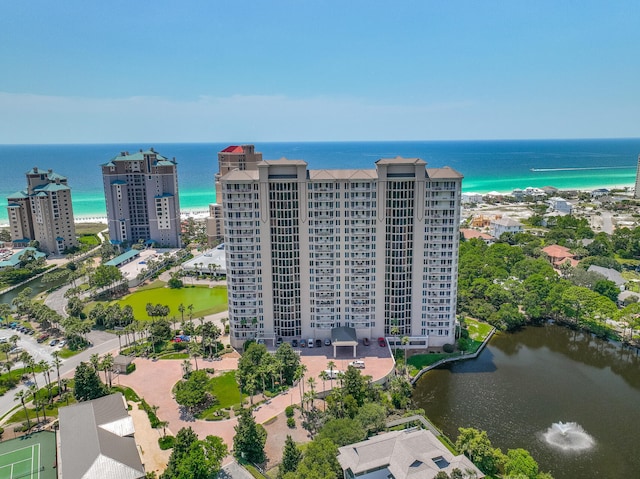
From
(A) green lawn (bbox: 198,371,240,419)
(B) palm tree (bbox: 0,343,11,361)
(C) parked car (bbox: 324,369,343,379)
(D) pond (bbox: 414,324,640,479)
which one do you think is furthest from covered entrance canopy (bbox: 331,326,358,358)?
(B) palm tree (bbox: 0,343,11,361)

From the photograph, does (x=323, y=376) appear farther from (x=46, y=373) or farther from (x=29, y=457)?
(x=46, y=373)

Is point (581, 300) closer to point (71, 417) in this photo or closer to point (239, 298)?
point (239, 298)

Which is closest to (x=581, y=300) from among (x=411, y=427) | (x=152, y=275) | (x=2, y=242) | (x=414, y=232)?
(x=414, y=232)

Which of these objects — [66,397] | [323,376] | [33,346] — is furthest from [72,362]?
[323,376]

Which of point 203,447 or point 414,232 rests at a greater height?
point 414,232

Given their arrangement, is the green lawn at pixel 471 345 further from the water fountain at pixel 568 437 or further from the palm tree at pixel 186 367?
the palm tree at pixel 186 367

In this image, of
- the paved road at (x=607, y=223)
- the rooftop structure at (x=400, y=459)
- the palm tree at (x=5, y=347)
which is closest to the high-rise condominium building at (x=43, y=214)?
the palm tree at (x=5, y=347)
